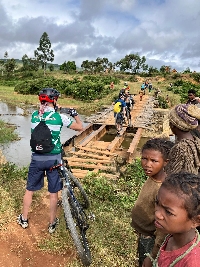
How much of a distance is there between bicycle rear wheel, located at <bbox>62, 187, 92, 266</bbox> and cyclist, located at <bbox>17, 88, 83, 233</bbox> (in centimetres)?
30

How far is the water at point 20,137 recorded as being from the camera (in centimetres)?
880

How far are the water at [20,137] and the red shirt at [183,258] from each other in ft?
23.1

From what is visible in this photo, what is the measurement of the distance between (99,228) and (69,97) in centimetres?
2207

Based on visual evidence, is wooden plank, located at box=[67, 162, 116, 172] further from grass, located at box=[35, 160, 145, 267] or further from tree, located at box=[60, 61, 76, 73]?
tree, located at box=[60, 61, 76, 73]

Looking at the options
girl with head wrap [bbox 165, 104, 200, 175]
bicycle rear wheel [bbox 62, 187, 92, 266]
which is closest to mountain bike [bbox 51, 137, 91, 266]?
bicycle rear wheel [bbox 62, 187, 92, 266]

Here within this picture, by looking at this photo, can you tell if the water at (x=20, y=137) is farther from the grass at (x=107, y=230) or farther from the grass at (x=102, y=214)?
the grass at (x=107, y=230)

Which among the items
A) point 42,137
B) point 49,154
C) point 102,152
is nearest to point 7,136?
point 102,152

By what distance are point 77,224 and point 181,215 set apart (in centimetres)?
232

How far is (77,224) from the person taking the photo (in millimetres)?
3564

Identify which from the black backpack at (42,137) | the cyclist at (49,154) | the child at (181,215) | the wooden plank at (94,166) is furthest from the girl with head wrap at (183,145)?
the wooden plank at (94,166)

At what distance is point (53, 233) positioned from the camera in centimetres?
393

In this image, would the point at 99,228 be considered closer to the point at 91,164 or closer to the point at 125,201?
the point at 125,201

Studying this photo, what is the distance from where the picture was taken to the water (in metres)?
8.80

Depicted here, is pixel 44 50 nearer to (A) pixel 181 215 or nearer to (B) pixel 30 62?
(B) pixel 30 62
